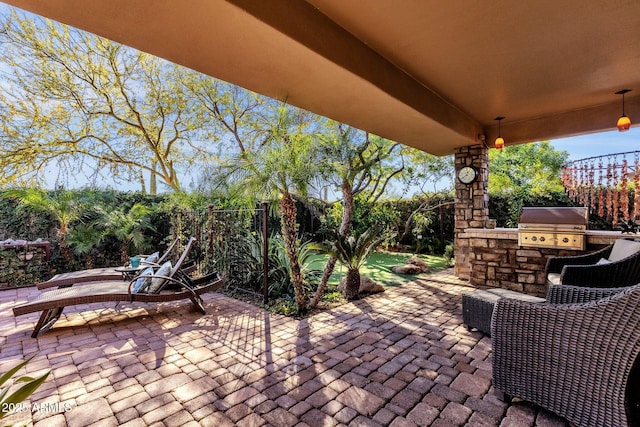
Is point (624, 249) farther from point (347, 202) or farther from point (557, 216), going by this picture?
point (347, 202)

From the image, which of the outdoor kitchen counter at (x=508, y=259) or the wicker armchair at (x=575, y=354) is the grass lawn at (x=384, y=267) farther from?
the wicker armchair at (x=575, y=354)

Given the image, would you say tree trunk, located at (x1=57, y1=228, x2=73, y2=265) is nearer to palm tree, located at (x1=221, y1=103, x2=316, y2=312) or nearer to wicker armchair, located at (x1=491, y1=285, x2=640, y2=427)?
palm tree, located at (x1=221, y1=103, x2=316, y2=312)

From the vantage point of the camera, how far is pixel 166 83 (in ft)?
30.1

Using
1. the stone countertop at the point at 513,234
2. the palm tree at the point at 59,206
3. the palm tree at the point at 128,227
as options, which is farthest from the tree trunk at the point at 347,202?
the palm tree at the point at 59,206

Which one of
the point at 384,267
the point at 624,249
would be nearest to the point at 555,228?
the point at 624,249

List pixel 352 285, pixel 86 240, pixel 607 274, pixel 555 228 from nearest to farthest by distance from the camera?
pixel 607 274 → pixel 555 228 → pixel 352 285 → pixel 86 240

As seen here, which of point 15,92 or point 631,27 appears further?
point 15,92

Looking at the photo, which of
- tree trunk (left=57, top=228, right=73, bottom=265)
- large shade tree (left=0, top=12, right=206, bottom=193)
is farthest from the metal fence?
tree trunk (left=57, top=228, right=73, bottom=265)

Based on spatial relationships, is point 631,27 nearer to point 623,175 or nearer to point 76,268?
point 623,175

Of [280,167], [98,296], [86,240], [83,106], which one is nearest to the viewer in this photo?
[98,296]

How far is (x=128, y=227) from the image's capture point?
7.33 m

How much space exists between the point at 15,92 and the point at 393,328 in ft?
34.1

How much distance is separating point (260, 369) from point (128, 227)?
615 cm

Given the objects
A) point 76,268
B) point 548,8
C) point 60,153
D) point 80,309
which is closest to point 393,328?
point 548,8
